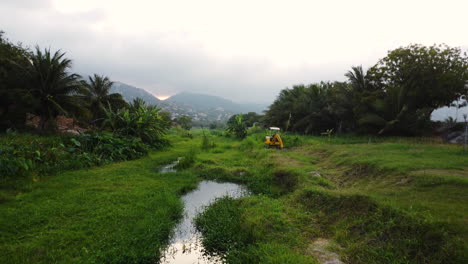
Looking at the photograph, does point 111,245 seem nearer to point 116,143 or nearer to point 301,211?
point 301,211

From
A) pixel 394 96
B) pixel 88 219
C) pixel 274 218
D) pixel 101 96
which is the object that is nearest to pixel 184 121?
pixel 101 96

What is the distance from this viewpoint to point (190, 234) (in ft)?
16.4

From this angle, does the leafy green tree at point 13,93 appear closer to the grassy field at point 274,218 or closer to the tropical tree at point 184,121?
the grassy field at point 274,218

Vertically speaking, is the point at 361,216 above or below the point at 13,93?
below

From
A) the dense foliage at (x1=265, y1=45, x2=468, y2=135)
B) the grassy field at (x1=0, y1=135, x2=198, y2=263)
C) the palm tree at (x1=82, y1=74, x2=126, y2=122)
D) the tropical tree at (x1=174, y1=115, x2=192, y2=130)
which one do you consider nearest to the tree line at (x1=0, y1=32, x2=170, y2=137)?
the palm tree at (x1=82, y1=74, x2=126, y2=122)

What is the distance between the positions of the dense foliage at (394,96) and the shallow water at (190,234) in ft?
43.7

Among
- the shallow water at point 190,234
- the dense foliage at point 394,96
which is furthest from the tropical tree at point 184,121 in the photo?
the shallow water at point 190,234

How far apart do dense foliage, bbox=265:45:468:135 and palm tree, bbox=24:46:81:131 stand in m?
18.2

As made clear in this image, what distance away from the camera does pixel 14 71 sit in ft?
41.5

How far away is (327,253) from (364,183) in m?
3.51

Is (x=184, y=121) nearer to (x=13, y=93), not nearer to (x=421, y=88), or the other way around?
(x=13, y=93)

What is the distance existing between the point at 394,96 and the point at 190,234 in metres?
16.7

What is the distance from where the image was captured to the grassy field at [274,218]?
11.9 ft

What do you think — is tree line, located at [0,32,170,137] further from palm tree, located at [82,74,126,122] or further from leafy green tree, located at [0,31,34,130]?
palm tree, located at [82,74,126,122]
